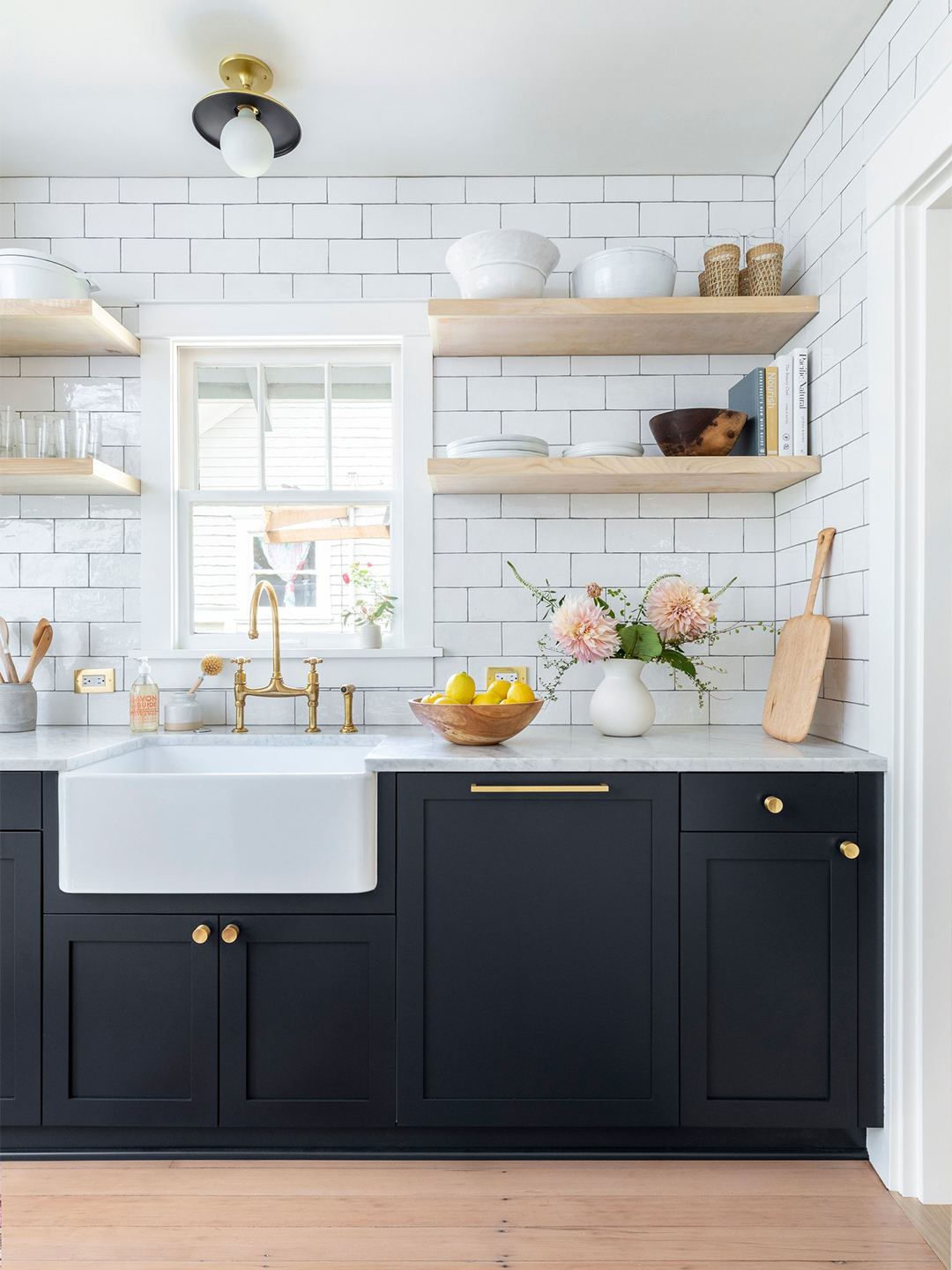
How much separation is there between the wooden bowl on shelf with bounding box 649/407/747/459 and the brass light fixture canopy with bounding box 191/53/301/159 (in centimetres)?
127

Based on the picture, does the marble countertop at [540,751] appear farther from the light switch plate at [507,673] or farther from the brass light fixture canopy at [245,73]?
the brass light fixture canopy at [245,73]

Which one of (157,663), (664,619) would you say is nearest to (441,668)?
(664,619)

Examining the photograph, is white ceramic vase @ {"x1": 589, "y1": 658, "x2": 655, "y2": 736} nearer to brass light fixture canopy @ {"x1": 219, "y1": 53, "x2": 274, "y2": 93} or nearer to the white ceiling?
the white ceiling

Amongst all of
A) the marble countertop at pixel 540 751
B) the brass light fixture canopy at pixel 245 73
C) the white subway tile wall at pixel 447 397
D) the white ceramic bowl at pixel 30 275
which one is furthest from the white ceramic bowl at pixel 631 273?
the white ceramic bowl at pixel 30 275

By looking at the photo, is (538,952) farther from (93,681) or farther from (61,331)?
(61,331)

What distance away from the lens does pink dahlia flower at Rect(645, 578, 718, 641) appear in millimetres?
2215

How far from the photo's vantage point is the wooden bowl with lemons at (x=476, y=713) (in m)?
1.97

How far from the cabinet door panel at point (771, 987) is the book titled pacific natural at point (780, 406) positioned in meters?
1.08

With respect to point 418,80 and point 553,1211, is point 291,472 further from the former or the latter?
point 553,1211

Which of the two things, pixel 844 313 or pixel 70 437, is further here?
pixel 70 437

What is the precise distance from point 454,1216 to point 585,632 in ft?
4.40

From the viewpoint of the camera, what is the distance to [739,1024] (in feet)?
6.16

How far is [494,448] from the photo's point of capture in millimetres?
2262

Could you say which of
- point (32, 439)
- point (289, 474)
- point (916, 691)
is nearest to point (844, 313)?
point (916, 691)
